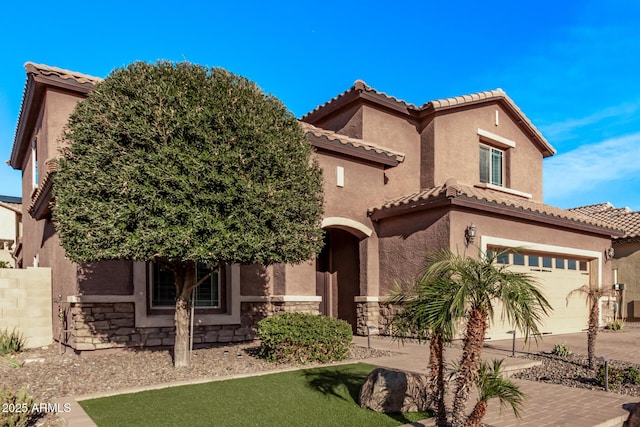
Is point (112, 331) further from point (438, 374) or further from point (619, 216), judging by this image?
point (619, 216)

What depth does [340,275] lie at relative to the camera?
51.1ft

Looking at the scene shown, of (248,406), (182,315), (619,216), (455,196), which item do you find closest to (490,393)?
(248,406)

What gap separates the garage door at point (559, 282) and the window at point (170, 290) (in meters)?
8.46

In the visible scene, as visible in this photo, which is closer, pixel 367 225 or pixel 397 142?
pixel 367 225

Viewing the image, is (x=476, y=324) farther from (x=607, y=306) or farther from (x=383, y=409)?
(x=607, y=306)

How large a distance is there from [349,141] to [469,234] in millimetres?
4446

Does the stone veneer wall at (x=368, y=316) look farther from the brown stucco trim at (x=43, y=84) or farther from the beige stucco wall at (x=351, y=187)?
the brown stucco trim at (x=43, y=84)

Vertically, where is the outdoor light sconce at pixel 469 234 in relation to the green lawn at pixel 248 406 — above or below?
above

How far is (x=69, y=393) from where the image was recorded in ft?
22.6

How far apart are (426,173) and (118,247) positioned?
11.6 m

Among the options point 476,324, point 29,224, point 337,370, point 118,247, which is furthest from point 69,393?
point 29,224

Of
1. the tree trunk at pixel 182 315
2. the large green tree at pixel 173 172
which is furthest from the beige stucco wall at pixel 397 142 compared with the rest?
the tree trunk at pixel 182 315

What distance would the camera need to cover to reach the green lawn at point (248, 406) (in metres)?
5.64

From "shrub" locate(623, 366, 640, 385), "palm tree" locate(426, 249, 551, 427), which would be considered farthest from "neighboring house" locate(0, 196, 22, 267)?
"shrub" locate(623, 366, 640, 385)
